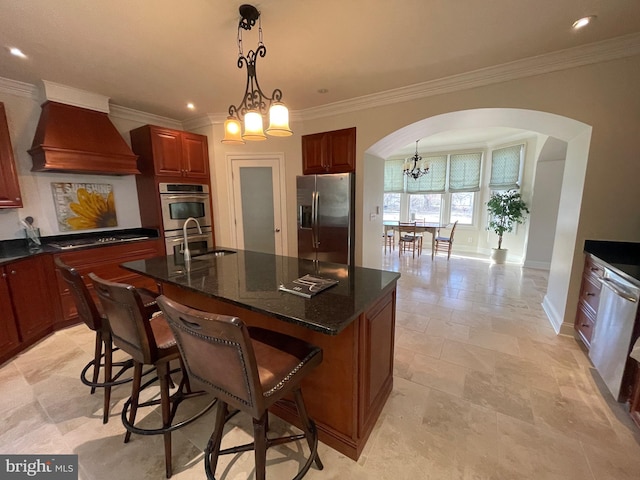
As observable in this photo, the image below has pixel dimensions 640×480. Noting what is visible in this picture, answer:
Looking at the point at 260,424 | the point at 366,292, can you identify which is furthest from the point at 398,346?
the point at 260,424

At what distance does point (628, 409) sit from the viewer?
5.49 feet

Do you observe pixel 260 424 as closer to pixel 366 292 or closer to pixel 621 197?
pixel 366 292

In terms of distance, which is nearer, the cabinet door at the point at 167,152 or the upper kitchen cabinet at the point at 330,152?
the cabinet door at the point at 167,152

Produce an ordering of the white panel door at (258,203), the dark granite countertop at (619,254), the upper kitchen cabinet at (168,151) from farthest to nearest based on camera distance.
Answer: the white panel door at (258,203), the upper kitchen cabinet at (168,151), the dark granite countertop at (619,254)

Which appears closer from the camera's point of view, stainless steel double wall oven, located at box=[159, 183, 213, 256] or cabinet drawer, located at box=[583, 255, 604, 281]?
cabinet drawer, located at box=[583, 255, 604, 281]

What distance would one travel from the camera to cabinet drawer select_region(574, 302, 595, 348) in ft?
7.21

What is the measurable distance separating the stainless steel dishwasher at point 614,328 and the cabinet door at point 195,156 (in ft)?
15.0

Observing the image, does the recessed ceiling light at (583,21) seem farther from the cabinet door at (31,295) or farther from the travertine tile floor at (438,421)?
the cabinet door at (31,295)

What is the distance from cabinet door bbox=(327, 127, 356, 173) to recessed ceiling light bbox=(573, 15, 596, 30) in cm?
209

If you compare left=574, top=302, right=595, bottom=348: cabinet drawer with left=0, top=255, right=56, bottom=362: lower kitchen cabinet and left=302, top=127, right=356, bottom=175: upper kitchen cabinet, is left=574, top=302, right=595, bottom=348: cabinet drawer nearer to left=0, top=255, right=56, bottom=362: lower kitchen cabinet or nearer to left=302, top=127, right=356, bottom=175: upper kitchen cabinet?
left=302, top=127, right=356, bottom=175: upper kitchen cabinet

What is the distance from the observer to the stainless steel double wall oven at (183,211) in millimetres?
3533

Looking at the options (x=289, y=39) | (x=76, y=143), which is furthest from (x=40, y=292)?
(x=289, y=39)

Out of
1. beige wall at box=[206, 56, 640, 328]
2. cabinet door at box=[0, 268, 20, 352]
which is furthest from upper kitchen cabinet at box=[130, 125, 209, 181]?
beige wall at box=[206, 56, 640, 328]
